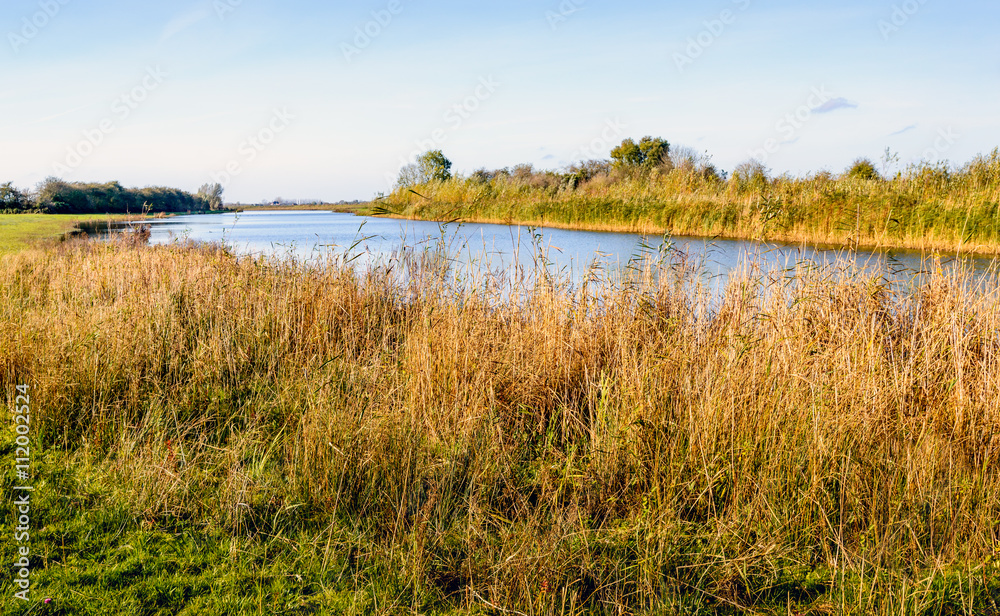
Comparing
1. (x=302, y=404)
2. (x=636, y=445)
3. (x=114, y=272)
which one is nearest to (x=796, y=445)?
(x=636, y=445)

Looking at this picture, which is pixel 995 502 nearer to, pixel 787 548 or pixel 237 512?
pixel 787 548

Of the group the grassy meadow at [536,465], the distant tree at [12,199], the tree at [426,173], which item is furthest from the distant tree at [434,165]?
the grassy meadow at [536,465]

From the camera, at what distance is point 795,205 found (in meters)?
16.2

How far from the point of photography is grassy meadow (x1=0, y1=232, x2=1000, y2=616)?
247 cm

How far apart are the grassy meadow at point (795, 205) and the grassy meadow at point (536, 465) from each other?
4.52 metres

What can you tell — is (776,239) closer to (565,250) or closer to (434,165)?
(565,250)

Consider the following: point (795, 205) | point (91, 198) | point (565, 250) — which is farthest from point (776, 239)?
point (91, 198)

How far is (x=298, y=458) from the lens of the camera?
3.34 m

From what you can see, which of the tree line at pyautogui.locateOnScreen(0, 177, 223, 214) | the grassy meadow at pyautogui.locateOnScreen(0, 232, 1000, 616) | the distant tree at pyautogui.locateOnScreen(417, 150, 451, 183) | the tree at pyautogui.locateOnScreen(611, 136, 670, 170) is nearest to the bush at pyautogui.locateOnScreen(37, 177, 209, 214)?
the tree line at pyautogui.locateOnScreen(0, 177, 223, 214)

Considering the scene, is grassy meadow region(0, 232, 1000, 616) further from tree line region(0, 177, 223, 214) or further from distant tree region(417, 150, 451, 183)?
distant tree region(417, 150, 451, 183)

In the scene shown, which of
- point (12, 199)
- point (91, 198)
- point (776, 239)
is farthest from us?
point (91, 198)

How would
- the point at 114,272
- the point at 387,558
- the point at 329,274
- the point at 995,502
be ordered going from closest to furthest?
the point at 387,558
the point at 995,502
the point at 329,274
the point at 114,272

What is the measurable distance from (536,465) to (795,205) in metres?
15.4

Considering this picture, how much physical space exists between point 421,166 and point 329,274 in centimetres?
3647
